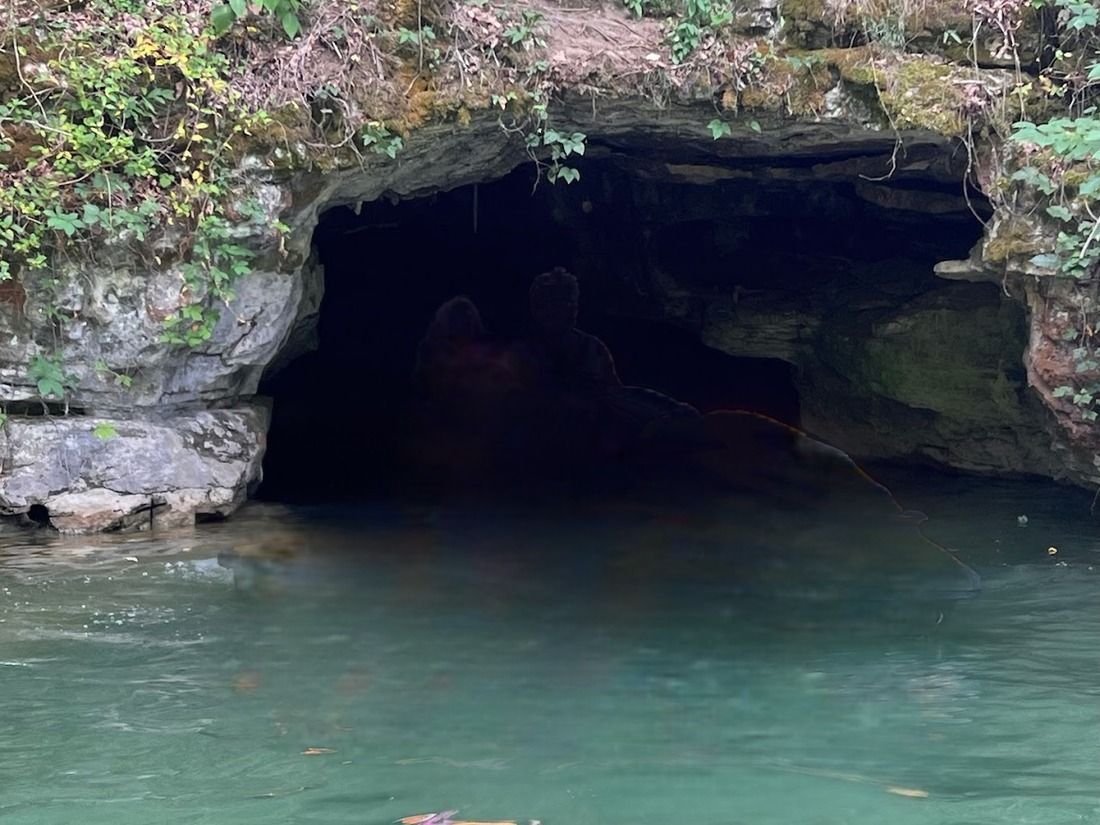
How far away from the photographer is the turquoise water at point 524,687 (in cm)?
324

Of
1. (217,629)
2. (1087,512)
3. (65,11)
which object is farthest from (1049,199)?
(65,11)

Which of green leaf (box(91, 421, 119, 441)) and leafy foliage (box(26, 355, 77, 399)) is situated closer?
leafy foliage (box(26, 355, 77, 399))

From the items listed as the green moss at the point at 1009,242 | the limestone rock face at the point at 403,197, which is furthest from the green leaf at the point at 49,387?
the green moss at the point at 1009,242

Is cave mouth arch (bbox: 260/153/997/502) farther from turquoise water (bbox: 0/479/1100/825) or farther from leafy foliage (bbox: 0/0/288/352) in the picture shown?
turquoise water (bbox: 0/479/1100/825)

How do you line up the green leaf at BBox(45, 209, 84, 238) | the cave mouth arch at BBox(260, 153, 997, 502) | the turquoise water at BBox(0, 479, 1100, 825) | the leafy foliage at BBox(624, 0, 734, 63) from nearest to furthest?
the turquoise water at BBox(0, 479, 1100, 825) < the green leaf at BBox(45, 209, 84, 238) < the leafy foliage at BBox(624, 0, 734, 63) < the cave mouth arch at BBox(260, 153, 997, 502)

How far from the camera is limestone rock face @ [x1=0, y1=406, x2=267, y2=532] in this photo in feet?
20.3

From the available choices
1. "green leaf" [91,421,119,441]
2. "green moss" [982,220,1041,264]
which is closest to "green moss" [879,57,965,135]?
"green moss" [982,220,1041,264]

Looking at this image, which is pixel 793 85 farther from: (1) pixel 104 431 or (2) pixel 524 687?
(1) pixel 104 431

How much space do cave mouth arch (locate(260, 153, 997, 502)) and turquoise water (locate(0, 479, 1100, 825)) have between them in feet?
8.88

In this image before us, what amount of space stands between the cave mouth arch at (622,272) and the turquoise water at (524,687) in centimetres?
271

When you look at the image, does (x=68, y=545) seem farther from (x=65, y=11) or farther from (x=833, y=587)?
(x=833, y=587)

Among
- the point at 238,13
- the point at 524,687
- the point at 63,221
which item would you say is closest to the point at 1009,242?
the point at 524,687

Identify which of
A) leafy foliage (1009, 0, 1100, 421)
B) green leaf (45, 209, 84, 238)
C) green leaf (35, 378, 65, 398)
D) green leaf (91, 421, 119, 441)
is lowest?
green leaf (91, 421, 119, 441)

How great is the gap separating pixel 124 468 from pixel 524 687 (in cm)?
350
